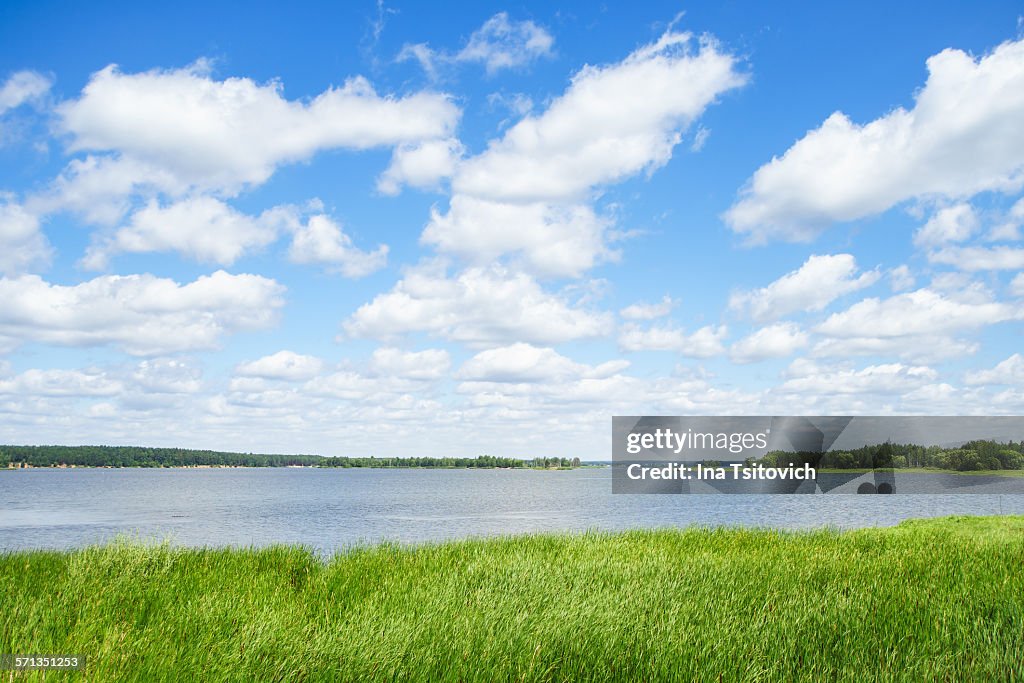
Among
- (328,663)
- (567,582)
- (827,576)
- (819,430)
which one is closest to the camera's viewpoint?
(328,663)

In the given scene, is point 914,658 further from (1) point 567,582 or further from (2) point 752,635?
(1) point 567,582

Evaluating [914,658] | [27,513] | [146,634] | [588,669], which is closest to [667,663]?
[588,669]

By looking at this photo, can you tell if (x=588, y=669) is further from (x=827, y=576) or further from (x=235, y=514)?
(x=235, y=514)

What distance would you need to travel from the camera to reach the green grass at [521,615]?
551 centimetres

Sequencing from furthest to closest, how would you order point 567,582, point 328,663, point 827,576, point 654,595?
point 827,576, point 567,582, point 654,595, point 328,663

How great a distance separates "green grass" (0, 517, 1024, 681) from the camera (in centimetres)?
551

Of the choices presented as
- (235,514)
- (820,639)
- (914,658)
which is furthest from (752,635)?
(235,514)

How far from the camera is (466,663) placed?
549 cm

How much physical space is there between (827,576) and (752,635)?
12.5 feet

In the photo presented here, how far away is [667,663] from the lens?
567 cm

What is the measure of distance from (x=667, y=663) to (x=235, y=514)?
64677 millimetres

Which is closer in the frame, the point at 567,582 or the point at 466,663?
the point at 466,663

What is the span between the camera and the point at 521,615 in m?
6.88

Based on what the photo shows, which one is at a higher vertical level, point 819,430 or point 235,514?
point 819,430
